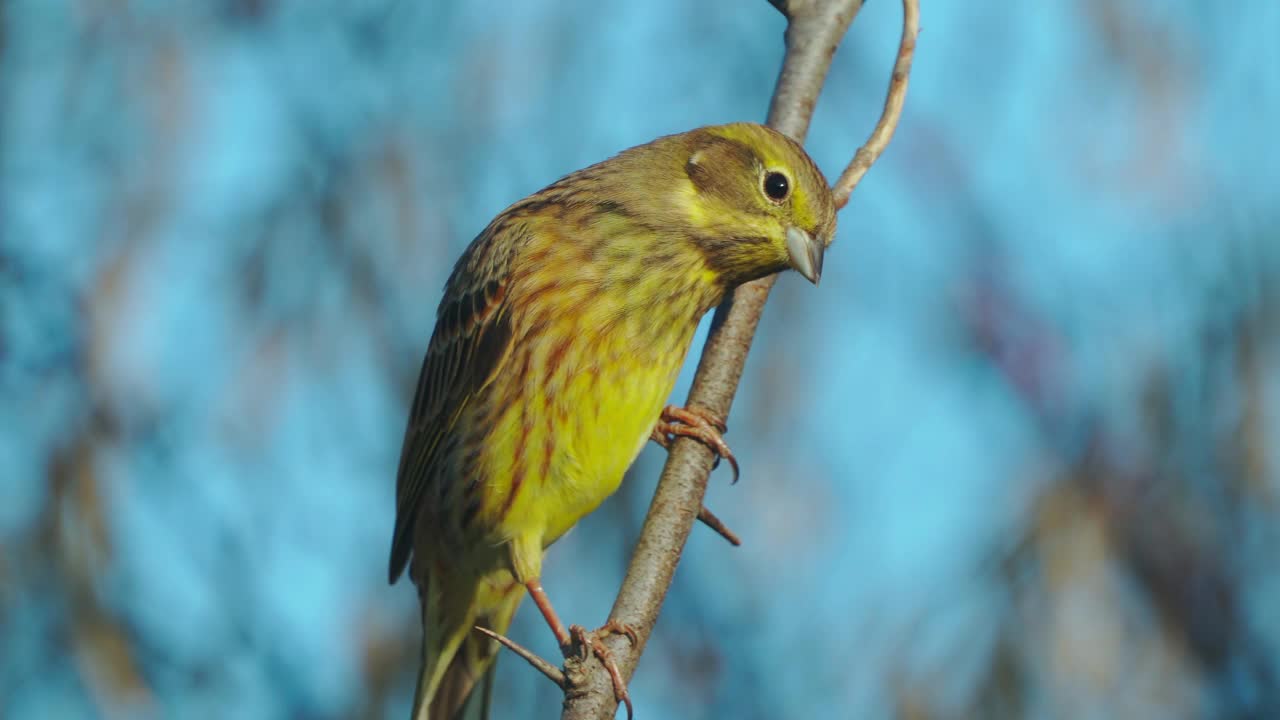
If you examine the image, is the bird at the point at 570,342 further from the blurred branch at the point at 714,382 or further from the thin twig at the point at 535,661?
the thin twig at the point at 535,661

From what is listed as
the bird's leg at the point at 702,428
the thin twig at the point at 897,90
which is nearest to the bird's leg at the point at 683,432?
the bird's leg at the point at 702,428

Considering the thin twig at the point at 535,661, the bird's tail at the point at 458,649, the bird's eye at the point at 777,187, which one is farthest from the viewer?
the bird's tail at the point at 458,649

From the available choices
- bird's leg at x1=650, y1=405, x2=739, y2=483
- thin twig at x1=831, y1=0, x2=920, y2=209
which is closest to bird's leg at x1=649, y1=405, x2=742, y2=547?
bird's leg at x1=650, y1=405, x2=739, y2=483

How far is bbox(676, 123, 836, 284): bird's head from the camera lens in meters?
4.52

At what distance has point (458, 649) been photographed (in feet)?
17.8

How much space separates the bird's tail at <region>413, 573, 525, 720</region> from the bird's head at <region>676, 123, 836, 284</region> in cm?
157

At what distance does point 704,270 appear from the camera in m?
4.71

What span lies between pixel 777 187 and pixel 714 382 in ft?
2.61

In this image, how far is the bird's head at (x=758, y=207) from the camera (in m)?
4.52

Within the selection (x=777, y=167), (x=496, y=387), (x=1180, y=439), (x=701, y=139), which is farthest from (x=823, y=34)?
(x=1180, y=439)

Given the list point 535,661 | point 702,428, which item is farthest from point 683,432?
point 535,661

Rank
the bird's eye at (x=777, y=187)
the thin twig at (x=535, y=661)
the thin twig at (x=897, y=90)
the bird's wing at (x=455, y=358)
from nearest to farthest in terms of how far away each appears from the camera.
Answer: the thin twig at (x=535, y=661)
the thin twig at (x=897, y=90)
the bird's eye at (x=777, y=187)
the bird's wing at (x=455, y=358)

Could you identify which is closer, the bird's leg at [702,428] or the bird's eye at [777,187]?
the bird's leg at [702,428]

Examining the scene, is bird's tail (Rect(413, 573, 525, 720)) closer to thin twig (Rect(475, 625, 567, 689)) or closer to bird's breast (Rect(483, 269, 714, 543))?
bird's breast (Rect(483, 269, 714, 543))
